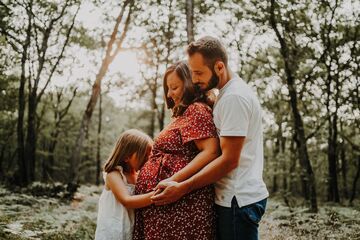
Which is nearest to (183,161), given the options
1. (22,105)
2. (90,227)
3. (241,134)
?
(241,134)

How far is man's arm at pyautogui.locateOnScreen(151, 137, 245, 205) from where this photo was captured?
2375 millimetres

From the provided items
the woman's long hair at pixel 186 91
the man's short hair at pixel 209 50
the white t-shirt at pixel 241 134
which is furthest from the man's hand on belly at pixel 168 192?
the man's short hair at pixel 209 50

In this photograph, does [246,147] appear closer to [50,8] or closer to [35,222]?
[35,222]

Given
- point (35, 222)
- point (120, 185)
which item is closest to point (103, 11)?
point (35, 222)

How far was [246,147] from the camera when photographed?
8.28ft

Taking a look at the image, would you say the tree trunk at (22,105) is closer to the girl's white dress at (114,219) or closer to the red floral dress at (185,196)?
the girl's white dress at (114,219)

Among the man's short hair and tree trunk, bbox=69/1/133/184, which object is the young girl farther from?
tree trunk, bbox=69/1/133/184

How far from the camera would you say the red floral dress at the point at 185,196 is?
2.51 m

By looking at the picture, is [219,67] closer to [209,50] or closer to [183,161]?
[209,50]

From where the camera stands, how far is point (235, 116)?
2.39 metres

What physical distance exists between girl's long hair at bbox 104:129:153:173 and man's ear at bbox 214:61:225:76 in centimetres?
99

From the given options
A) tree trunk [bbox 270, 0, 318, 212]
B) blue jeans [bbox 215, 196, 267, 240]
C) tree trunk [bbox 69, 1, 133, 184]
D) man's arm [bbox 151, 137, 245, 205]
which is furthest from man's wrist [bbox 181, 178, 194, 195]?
tree trunk [bbox 69, 1, 133, 184]

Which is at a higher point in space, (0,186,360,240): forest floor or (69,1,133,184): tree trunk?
(69,1,133,184): tree trunk

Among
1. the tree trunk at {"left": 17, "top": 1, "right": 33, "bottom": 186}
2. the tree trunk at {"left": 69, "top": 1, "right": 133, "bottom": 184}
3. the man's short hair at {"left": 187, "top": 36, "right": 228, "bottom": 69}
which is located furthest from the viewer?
the tree trunk at {"left": 17, "top": 1, "right": 33, "bottom": 186}
